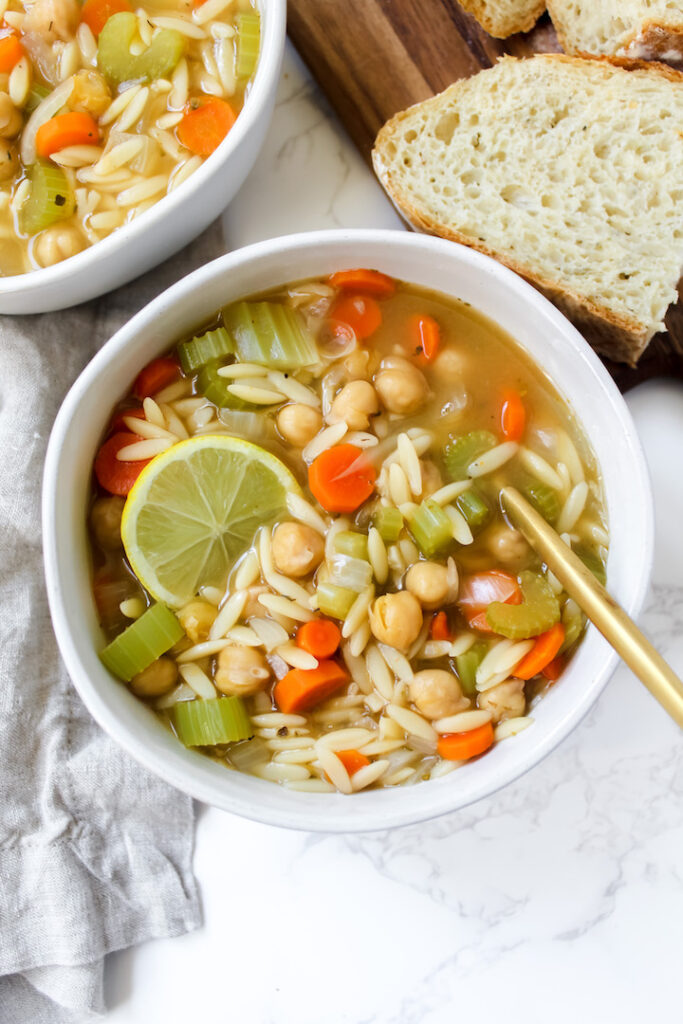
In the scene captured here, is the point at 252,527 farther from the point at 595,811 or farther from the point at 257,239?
the point at 595,811

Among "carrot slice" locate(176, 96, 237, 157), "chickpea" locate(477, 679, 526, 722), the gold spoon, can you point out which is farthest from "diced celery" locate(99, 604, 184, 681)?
"carrot slice" locate(176, 96, 237, 157)

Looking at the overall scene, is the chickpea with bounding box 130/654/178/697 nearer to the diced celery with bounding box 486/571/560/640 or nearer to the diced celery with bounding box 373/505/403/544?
the diced celery with bounding box 373/505/403/544

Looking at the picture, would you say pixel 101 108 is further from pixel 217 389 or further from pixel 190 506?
pixel 190 506

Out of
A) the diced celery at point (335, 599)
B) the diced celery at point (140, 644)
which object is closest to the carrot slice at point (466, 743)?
the diced celery at point (335, 599)

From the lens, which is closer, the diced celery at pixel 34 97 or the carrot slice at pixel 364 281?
the carrot slice at pixel 364 281

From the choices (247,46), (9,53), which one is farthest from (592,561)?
(9,53)

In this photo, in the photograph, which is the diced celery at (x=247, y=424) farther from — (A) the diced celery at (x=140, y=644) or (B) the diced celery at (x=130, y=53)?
(B) the diced celery at (x=130, y=53)
